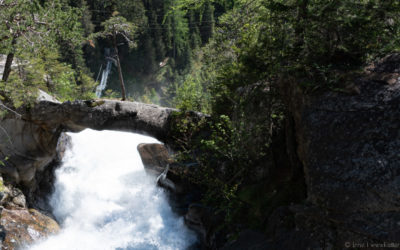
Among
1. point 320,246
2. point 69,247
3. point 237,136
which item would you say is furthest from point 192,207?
point 320,246

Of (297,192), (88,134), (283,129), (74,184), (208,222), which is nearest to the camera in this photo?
(297,192)

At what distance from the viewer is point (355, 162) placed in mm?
4148

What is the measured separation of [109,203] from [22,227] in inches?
174

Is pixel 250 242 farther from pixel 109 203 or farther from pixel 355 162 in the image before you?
pixel 109 203

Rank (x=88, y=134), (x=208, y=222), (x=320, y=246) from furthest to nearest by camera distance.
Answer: (x=88, y=134) < (x=208, y=222) < (x=320, y=246)

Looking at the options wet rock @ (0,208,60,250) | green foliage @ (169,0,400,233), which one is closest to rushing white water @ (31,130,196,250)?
wet rock @ (0,208,60,250)

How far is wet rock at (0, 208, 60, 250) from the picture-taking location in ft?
29.7

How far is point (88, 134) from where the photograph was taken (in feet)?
62.4

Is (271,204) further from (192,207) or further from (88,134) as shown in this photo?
(88,134)

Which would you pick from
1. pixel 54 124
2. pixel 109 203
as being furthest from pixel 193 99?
pixel 109 203

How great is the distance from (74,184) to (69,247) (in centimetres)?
546

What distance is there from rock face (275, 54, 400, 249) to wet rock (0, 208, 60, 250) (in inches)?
357

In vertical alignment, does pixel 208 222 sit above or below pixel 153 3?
below

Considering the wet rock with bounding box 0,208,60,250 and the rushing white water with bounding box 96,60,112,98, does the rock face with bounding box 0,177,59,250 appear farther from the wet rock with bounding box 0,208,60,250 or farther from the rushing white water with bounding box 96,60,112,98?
the rushing white water with bounding box 96,60,112,98
